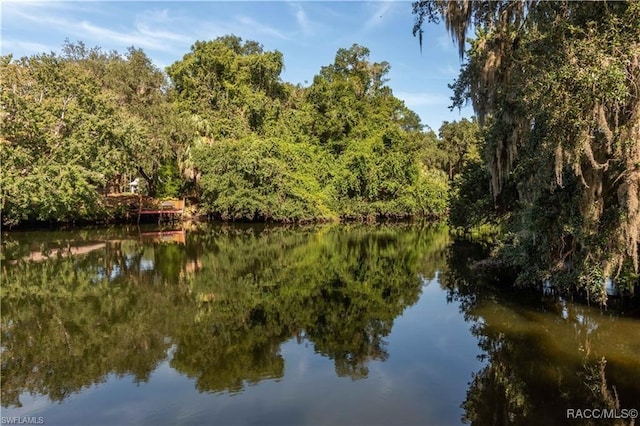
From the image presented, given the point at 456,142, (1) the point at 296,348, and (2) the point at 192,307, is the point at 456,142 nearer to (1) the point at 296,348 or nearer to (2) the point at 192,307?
(2) the point at 192,307

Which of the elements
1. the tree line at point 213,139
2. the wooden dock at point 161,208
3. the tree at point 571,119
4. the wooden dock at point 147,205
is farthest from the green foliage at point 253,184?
the tree at point 571,119

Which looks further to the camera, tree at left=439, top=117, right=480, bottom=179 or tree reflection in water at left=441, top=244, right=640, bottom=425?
tree at left=439, top=117, right=480, bottom=179

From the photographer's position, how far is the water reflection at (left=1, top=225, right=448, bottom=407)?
338 inches

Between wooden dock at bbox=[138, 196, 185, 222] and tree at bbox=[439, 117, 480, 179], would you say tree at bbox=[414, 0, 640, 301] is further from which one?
tree at bbox=[439, 117, 480, 179]

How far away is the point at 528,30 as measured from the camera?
36.3 ft

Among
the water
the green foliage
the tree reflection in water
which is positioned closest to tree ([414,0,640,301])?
the tree reflection in water

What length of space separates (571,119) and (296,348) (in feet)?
22.1

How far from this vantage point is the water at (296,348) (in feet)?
23.0

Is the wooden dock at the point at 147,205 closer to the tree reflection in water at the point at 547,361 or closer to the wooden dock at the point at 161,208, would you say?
the wooden dock at the point at 161,208

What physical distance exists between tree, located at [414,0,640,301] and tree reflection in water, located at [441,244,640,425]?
101cm

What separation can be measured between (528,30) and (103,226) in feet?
98.2

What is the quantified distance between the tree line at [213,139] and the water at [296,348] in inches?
477

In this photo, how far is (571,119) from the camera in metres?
7.88

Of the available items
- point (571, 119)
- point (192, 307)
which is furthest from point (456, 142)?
point (571, 119)
